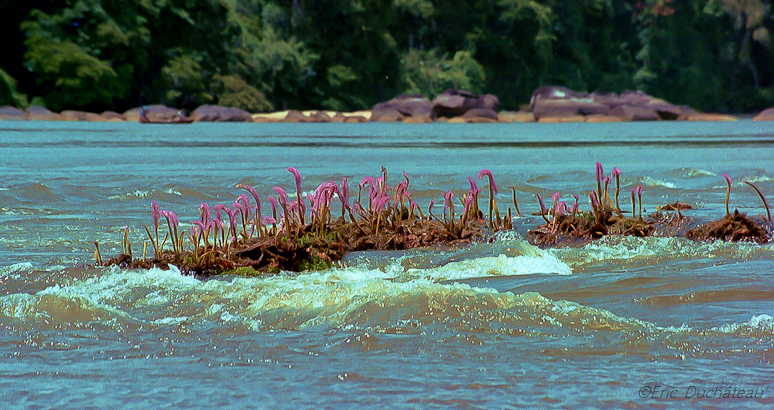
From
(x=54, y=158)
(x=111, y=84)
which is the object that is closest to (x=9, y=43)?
(x=111, y=84)

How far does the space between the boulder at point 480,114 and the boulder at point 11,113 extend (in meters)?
20.4

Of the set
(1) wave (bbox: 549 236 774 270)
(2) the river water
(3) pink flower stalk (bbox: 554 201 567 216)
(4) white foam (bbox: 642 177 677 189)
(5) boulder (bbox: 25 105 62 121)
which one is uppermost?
(3) pink flower stalk (bbox: 554 201 567 216)

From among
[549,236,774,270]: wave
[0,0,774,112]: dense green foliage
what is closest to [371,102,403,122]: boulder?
[0,0,774,112]: dense green foliage

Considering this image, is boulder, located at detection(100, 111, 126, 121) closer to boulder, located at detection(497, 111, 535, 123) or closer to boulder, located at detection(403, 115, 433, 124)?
boulder, located at detection(403, 115, 433, 124)

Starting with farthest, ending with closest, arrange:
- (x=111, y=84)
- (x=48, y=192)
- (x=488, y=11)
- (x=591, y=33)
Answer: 1. (x=591, y=33)
2. (x=488, y=11)
3. (x=111, y=84)
4. (x=48, y=192)

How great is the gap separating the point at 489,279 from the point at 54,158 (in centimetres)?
1392

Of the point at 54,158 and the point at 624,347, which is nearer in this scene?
the point at 624,347

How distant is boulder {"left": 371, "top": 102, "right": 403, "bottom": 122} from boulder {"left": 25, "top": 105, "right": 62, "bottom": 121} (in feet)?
46.7

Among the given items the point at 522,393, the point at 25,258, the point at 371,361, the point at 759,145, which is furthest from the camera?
the point at 759,145

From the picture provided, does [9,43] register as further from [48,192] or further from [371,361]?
[371,361]

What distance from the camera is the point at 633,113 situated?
188 ft

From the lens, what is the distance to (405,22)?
2628 inches

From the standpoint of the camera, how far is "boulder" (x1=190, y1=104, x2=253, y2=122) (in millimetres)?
48969

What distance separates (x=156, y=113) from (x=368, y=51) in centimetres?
1652
